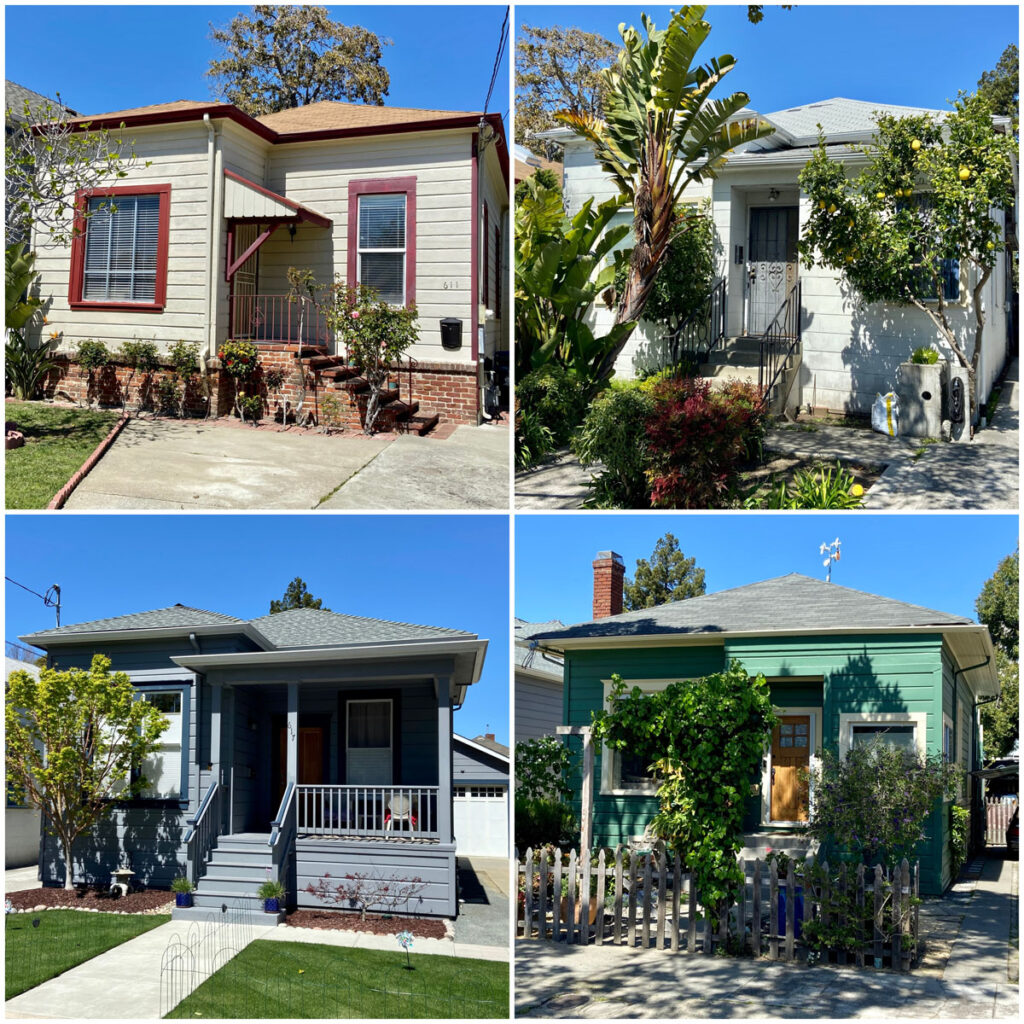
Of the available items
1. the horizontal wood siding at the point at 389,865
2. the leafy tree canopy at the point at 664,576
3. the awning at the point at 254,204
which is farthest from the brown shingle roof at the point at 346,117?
the leafy tree canopy at the point at 664,576

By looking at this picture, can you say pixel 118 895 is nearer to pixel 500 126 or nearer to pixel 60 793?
pixel 60 793

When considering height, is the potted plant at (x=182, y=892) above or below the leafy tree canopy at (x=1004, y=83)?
below

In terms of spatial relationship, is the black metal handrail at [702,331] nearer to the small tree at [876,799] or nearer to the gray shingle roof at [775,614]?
the gray shingle roof at [775,614]

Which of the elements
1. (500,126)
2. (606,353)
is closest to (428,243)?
(500,126)

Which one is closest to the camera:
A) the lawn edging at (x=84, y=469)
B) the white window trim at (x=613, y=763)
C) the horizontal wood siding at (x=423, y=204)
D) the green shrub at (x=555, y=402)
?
the lawn edging at (x=84, y=469)

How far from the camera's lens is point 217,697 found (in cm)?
1177

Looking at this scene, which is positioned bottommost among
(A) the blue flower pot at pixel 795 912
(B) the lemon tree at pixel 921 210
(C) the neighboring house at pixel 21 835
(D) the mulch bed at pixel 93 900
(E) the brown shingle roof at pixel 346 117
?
(C) the neighboring house at pixel 21 835

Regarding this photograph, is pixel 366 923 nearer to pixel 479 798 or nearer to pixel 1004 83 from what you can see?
pixel 479 798

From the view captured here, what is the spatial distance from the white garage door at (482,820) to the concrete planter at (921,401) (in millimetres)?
11281

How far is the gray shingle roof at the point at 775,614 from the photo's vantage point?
11914 mm

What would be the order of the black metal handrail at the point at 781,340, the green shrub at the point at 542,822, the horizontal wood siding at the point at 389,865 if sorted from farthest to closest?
the black metal handrail at the point at 781,340, the green shrub at the point at 542,822, the horizontal wood siding at the point at 389,865

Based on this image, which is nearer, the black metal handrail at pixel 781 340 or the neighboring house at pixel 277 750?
the neighboring house at pixel 277 750

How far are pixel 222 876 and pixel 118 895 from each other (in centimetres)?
169

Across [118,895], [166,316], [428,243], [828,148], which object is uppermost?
→ [828,148]
